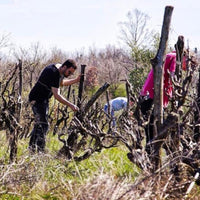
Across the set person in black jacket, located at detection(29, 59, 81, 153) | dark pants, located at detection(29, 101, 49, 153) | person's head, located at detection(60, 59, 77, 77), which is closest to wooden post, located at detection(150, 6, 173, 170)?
dark pants, located at detection(29, 101, 49, 153)

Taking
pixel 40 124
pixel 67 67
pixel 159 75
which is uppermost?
pixel 159 75

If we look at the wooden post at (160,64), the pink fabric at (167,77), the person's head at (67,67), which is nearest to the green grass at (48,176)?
the wooden post at (160,64)

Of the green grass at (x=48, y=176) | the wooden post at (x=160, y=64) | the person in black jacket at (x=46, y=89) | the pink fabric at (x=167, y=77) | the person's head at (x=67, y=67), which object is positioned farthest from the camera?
the person's head at (x=67, y=67)

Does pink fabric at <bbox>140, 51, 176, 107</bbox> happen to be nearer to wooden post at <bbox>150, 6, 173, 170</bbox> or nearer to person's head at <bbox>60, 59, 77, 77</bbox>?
wooden post at <bbox>150, 6, 173, 170</bbox>

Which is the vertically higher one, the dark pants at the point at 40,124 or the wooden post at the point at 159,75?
the wooden post at the point at 159,75

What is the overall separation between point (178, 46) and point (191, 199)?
1354 mm

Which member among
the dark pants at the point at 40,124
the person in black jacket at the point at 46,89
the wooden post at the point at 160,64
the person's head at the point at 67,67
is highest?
the wooden post at the point at 160,64

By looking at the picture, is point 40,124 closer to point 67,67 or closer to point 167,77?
point 67,67

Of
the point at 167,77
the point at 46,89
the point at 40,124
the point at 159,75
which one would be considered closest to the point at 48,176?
the point at 159,75

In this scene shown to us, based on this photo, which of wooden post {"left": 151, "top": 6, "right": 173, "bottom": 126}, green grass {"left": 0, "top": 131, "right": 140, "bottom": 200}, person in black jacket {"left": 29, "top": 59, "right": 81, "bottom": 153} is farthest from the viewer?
person in black jacket {"left": 29, "top": 59, "right": 81, "bottom": 153}

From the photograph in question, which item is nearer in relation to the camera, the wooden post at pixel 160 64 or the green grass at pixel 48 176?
the wooden post at pixel 160 64

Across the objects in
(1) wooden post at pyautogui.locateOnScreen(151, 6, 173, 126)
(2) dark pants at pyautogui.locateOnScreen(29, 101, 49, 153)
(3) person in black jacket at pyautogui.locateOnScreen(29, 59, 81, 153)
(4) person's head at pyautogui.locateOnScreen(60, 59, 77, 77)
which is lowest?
(2) dark pants at pyautogui.locateOnScreen(29, 101, 49, 153)

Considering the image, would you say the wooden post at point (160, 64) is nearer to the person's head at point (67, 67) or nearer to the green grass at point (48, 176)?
the green grass at point (48, 176)

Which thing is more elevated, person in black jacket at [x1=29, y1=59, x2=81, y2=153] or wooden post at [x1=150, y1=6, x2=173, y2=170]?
wooden post at [x1=150, y1=6, x2=173, y2=170]
